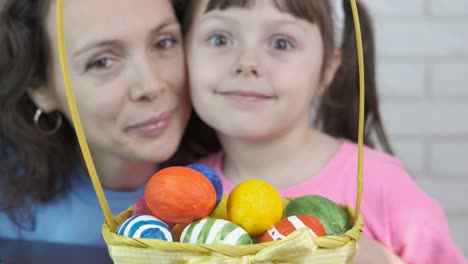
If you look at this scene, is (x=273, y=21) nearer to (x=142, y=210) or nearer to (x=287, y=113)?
(x=287, y=113)

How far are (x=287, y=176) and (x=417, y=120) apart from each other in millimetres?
823

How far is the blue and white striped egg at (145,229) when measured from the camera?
663mm

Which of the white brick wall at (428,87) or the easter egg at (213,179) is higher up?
the easter egg at (213,179)

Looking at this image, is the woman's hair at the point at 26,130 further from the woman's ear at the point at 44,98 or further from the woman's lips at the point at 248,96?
the woman's lips at the point at 248,96

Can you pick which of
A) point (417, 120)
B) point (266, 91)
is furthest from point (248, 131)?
point (417, 120)

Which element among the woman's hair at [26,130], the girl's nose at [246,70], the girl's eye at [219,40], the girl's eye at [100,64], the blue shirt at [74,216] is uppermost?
the girl's eye at [219,40]

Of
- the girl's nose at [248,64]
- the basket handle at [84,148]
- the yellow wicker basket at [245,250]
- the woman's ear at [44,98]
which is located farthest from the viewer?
the woman's ear at [44,98]

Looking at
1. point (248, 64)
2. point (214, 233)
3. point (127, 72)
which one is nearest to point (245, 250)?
point (214, 233)

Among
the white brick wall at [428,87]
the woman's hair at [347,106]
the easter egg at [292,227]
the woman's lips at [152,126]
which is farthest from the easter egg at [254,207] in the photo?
the white brick wall at [428,87]

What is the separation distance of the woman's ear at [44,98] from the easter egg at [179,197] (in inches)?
23.7

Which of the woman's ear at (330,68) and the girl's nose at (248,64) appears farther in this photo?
the woman's ear at (330,68)

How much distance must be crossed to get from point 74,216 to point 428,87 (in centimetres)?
105

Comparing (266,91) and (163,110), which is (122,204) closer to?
(163,110)

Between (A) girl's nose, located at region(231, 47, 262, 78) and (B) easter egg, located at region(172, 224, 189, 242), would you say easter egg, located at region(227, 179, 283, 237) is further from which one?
(A) girl's nose, located at region(231, 47, 262, 78)
